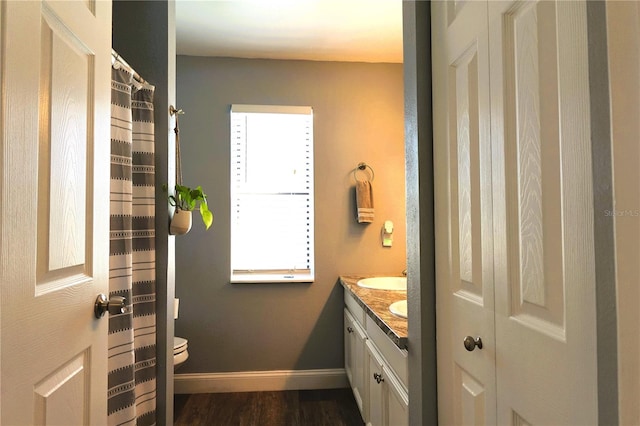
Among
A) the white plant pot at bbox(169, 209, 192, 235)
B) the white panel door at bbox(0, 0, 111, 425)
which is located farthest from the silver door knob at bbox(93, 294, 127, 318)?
the white plant pot at bbox(169, 209, 192, 235)

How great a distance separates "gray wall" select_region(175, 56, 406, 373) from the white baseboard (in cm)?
5

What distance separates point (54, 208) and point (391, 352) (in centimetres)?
130

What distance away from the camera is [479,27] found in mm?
969

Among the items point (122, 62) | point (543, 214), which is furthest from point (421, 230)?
point (122, 62)

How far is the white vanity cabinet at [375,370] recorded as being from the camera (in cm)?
153

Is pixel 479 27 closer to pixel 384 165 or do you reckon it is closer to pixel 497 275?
pixel 497 275

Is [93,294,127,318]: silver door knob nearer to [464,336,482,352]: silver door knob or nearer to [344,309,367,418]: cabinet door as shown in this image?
[464,336,482,352]: silver door knob

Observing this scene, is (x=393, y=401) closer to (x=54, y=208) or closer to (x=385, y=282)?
(x=385, y=282)

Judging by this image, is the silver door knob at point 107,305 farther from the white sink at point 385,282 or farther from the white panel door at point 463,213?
the white sink at point 385,282

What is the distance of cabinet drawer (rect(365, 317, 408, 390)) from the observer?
147 centimetres

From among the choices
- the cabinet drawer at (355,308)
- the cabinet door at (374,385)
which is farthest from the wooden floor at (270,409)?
the cabinet drawer at (355,308)

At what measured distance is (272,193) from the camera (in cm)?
308

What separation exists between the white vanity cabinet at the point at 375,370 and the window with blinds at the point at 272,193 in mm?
575

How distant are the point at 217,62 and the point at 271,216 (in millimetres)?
1218
